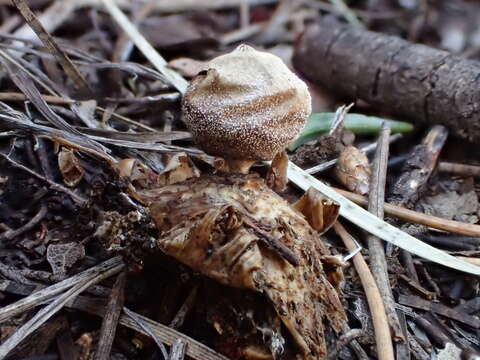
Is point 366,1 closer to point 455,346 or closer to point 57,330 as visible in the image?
point 455,346

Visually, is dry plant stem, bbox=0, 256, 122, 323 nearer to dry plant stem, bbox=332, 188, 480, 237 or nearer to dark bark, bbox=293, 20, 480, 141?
dry plant stem, bbox=332, 188, 480, 237

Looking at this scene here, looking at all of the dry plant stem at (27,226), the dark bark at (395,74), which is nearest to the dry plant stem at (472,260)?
the dark bark at (395,74)

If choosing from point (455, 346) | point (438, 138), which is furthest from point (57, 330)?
point (438, 138)

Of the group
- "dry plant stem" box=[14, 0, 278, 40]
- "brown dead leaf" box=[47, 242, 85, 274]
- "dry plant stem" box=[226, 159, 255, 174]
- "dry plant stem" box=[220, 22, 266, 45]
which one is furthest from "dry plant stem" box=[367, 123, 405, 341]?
"dry plant stem" box=[14, 0, 278, 40]

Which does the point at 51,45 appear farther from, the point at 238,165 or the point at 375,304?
the point at 375,304

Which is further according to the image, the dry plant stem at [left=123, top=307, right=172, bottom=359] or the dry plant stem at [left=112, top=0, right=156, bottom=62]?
the dry plant stem at [left=112, top=0, right=156, bottom=62]

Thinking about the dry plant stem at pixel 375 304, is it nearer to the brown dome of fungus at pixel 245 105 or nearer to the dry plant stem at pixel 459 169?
the brown dome of fungus at pixel 245 105
